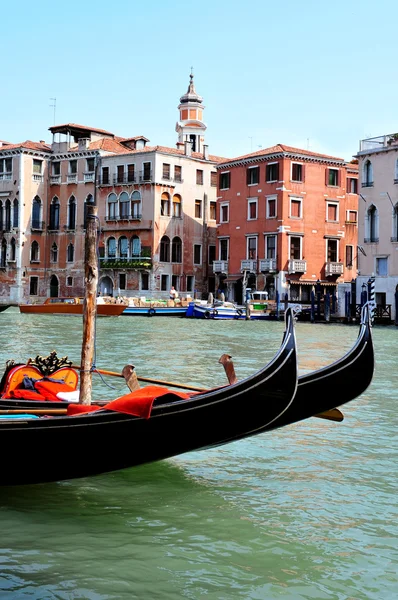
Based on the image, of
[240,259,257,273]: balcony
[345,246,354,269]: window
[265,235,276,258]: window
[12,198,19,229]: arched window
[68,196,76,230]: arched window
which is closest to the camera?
[265,235,276,258]: window

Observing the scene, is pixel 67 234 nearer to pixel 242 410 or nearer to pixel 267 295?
pixel 267 295

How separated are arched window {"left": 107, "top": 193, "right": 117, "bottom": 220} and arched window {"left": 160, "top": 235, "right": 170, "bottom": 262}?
9.57ft

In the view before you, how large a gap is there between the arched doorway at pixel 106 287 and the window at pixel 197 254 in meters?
4.23

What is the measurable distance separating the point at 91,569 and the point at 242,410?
1.32 meters

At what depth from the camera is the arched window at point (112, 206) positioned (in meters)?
39.7

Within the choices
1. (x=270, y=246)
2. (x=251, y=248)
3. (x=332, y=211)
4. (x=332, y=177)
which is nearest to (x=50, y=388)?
(x=270, y=246)

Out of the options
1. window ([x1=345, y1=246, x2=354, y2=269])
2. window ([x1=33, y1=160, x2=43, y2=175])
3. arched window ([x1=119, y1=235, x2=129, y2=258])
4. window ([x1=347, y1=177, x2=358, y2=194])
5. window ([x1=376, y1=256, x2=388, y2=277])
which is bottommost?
window ([x1=376, y1=256, x2=388, y2=277])

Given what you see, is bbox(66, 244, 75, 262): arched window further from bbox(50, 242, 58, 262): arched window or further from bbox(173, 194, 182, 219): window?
bbox(173, 194, 182, 219): window

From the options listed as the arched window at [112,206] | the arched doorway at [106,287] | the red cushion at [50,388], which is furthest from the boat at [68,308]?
the red cushion at [50,388]

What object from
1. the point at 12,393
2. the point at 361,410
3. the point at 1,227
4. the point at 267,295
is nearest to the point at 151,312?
the point at 267,295

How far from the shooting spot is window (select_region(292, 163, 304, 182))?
34656mm

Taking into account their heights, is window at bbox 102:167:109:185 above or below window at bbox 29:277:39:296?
above

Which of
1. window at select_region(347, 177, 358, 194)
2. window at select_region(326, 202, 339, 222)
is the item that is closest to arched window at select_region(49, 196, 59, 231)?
window at select_region(326, 202, 339, 222)

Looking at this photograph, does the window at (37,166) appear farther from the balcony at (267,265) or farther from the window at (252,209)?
the balcony at (267,265)
